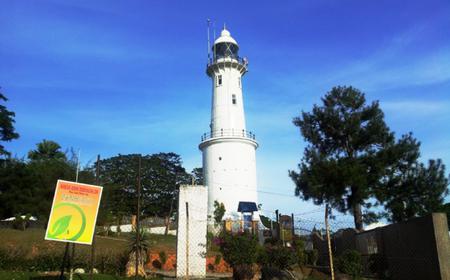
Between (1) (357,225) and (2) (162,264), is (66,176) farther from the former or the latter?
(1) (357,225)

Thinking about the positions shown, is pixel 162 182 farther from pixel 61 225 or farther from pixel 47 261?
pixel 61 225

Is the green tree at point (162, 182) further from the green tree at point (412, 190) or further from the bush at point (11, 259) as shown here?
the bush at point (11, 259)

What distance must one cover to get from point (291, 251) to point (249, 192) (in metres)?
22.7

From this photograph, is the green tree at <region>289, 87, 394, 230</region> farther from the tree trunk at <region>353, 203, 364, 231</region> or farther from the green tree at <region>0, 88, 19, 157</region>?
the green tree at <region>0, 88, 19, 157</region>

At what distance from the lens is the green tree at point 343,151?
20531 millimetres

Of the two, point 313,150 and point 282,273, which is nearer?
point 282,273

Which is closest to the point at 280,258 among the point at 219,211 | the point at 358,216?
the point at 358,216

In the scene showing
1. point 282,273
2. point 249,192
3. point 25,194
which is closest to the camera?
point 282,273

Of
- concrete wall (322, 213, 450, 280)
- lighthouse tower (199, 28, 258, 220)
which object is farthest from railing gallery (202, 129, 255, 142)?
concrete wall (322, 213, 450, 280)

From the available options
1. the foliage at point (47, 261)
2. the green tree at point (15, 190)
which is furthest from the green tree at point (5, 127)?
the foliage at point (47, 261)

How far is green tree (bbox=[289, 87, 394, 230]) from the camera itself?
67.4 ft

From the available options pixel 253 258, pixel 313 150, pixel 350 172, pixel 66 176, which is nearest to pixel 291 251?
pixel 253 258

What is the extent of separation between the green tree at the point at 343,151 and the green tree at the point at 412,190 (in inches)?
29.4

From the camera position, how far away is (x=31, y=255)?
1341 centimetres
